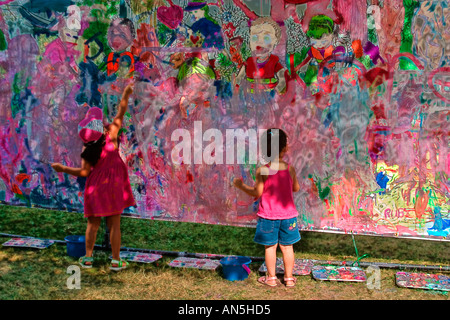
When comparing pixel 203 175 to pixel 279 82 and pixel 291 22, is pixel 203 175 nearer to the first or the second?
pixel 279 82

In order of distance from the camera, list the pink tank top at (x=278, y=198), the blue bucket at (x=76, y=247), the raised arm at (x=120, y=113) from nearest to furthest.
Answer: the pink tank top at (x=278, y=198)
the raised arm at (x=120, y=113)
the blue bucket at (x=76, y=247)

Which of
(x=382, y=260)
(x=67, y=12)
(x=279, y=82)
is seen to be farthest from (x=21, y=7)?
(x=382, y=260)

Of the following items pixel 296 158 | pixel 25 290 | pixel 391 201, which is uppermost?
pixel 296 158

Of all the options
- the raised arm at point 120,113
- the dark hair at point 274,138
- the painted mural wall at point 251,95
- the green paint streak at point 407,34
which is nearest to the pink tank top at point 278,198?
the dark hair at point 274,138

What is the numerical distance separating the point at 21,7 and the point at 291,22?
9.48 feet

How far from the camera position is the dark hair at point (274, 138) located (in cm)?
502

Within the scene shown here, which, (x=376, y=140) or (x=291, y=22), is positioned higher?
(x=291, y=22)

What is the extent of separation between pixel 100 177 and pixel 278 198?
1701 mm

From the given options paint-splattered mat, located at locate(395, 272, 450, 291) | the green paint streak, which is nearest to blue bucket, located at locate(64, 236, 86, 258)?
paint-splattered mat, located at locate(395, 272, 450, 291)

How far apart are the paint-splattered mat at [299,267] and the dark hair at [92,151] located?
187 centimetres

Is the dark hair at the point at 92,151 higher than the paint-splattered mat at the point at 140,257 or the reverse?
higher

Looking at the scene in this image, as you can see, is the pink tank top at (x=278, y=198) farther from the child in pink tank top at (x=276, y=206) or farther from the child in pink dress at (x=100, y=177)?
the child in pink dress at (x=100, y=177)

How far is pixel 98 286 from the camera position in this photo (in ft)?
16.6

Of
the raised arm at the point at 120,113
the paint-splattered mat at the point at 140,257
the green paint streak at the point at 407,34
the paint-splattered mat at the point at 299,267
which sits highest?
the green paint streak at the point at 407,34
